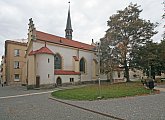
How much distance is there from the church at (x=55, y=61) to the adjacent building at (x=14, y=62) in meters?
11.5

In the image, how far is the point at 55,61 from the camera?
1679 inches

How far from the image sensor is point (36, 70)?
37188 mm

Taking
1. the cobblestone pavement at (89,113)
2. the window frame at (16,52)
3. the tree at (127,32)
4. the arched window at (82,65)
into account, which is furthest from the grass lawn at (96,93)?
the window frame at (16,52)

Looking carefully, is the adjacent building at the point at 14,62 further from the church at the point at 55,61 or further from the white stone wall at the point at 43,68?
the white stone wall at the point at 43,68

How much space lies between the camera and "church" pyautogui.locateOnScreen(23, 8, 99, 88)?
3716 cm

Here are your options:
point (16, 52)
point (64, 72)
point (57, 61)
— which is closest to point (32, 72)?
point (57, 61)

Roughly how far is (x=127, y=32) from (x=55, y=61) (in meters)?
16.8

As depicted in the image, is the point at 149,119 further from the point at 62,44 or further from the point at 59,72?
the point at 62,44

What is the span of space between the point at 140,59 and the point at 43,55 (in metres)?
19.9

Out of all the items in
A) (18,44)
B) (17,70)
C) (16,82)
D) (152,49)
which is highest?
(18,44)

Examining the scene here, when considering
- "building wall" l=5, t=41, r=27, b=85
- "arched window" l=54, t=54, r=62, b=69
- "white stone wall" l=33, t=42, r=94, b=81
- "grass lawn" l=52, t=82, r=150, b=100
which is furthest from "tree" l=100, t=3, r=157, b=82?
"building wall" l=5, t=41, r=27, b=85

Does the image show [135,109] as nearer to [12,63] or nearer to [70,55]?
[70,55]

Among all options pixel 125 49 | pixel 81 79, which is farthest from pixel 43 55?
pixel 125 49

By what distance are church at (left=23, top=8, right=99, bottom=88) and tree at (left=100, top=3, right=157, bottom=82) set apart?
369 inches
